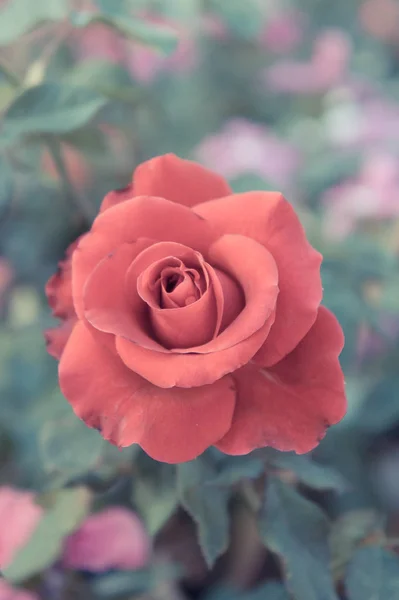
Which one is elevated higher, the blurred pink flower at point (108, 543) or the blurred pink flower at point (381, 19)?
the blurred pink flower at point (381, 19)

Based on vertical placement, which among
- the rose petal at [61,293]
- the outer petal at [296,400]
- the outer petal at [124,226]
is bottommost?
the outer petal at [296,400]

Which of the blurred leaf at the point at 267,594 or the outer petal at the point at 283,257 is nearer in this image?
the outer petal at the point at 283,257

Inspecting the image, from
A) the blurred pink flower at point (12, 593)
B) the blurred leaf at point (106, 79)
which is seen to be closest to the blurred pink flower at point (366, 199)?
the blurred leaf at point (106, 79)

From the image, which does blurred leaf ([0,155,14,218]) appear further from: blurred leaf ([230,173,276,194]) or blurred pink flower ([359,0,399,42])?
blurred pink flower ([359,0,399,42])

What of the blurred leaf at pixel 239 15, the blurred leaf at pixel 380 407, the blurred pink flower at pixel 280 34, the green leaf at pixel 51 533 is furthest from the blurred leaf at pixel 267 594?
the blurred pink flower at pixel 280 34

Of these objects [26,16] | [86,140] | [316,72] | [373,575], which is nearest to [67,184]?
[86,140]

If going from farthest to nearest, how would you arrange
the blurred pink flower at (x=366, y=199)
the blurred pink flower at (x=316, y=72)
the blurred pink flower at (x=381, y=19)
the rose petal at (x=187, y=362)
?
the blurred pink flower at (x=381, y=19), the blurred pink flower at (x=316, y=72), the blurred pink flower at (x=366, y=199), the rose petal at (x=187, y=362)

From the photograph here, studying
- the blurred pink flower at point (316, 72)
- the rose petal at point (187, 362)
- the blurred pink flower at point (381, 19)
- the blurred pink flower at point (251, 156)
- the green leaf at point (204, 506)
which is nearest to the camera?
the rose petal at point (187, 362)

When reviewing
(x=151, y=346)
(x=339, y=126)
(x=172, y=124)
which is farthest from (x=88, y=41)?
(x=151, y=346)

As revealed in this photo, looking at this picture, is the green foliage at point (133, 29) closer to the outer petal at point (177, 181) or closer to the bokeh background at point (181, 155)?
the bokeh background at point (181, 155)
